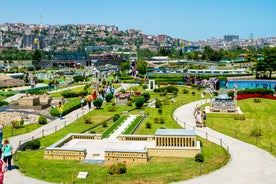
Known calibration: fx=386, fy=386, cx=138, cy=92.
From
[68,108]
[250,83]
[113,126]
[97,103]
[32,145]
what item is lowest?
[113,126]

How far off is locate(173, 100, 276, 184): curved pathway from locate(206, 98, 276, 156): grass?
0.78 m

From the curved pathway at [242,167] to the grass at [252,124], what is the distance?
78 centimetres

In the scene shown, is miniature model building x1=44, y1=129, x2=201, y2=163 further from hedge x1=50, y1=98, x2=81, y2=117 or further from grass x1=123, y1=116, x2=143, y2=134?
hedge x1=50, y1=98, x2=81, y2=117

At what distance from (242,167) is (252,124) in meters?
10.6

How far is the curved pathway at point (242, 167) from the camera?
14.6 metres

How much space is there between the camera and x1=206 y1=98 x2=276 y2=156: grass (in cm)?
2115

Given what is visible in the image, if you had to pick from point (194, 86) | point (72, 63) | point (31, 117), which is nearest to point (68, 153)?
point (31, 117)

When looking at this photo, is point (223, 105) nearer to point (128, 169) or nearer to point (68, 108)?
point (68, 108)

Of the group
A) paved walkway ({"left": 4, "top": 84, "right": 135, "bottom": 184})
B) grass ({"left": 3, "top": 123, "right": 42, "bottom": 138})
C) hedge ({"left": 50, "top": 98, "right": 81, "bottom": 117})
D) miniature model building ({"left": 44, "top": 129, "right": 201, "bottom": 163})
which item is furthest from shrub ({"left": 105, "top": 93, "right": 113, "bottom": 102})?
miniature model building ({"left": 44, "top": 129, "right": 201, "bottom": 163})

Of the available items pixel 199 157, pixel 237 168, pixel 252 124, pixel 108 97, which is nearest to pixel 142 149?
pixel 199 157

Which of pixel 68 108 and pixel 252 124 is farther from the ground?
pixel 68 108

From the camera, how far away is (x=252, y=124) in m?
26.3

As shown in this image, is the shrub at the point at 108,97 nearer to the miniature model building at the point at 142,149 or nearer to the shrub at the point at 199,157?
the miniature model building at the point at 142,149

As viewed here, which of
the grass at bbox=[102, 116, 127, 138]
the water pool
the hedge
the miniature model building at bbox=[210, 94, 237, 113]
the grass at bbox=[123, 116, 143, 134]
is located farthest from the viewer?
the water pool
